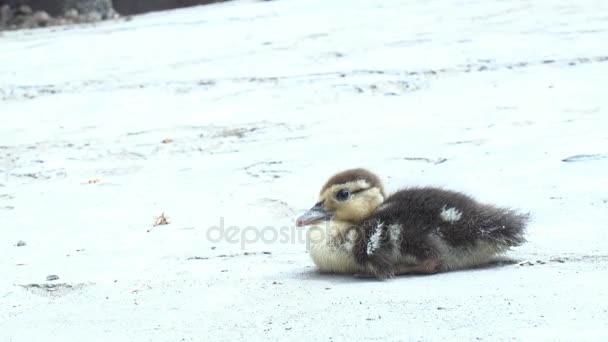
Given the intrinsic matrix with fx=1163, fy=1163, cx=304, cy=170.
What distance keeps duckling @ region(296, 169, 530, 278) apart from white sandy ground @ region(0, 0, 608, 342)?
9cm

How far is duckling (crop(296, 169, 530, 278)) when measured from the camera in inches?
167

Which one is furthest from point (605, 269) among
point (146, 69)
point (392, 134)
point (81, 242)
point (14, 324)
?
point (146, 69)

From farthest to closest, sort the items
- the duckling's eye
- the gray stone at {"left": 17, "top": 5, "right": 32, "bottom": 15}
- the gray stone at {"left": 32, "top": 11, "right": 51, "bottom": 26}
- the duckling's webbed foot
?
the gray stone at {"left": 17, "top": 5, "right": 32, "bottom": 15} < the gray stone at {"left": 32, "top": 11, "right": 51, "bottom": 26} < the duckling's eye < the duckling's webbed foot

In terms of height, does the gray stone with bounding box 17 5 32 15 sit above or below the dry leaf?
above

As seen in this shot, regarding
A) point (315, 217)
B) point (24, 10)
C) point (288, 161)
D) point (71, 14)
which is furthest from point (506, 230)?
point (24, 10)

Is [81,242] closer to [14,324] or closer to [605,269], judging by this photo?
[14,324]

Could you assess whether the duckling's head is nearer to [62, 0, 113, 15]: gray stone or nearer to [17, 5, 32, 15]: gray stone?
[62, 0, 113, 15]: gray stone

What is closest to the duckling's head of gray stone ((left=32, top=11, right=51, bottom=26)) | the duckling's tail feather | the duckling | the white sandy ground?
the duckling

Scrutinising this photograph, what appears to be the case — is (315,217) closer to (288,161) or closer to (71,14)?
(288,161)

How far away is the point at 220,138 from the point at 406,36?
332 centimetres

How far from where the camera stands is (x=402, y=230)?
429 cm

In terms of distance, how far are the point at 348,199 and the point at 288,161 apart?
7.03 feet

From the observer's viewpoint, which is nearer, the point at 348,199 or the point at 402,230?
the point at 402,230

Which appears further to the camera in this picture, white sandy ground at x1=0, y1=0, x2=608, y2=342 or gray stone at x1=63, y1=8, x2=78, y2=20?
gray stone at x1=63, y1=8, x2=78, y2=20
